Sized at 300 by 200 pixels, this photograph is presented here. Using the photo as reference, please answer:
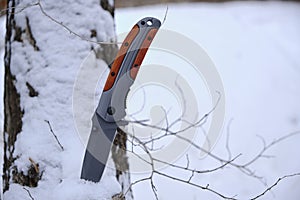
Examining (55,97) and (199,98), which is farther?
(199,98)

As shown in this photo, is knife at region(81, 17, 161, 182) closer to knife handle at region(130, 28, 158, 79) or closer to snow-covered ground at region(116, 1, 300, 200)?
knife handle at region(130, 28, 158, 79)

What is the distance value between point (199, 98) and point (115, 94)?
218cm

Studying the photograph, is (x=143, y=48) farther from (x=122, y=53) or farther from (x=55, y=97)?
(x=55, y=97)

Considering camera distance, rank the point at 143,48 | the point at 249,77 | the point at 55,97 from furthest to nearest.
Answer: the point at 249,77
the point at 55,97
the point at 143,48

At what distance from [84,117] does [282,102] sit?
9.51ft

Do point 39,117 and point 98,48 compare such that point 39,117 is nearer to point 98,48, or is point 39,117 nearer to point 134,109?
point 98,48

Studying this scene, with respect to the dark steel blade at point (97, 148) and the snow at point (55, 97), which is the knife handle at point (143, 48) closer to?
the dark steel blade at point (97, 148)

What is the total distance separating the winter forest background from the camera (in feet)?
4.12

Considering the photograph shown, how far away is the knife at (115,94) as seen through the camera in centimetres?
106

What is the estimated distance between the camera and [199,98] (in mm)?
3236

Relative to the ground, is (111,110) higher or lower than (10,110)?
higher

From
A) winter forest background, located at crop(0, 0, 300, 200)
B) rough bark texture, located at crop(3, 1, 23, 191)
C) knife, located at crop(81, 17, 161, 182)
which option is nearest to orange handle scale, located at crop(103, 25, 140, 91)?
knife, located at crop(81, 17, 161, 182)

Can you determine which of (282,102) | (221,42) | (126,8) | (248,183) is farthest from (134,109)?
(126,8)

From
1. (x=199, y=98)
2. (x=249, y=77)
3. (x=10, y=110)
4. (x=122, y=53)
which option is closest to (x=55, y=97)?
(x=10, y=110)
